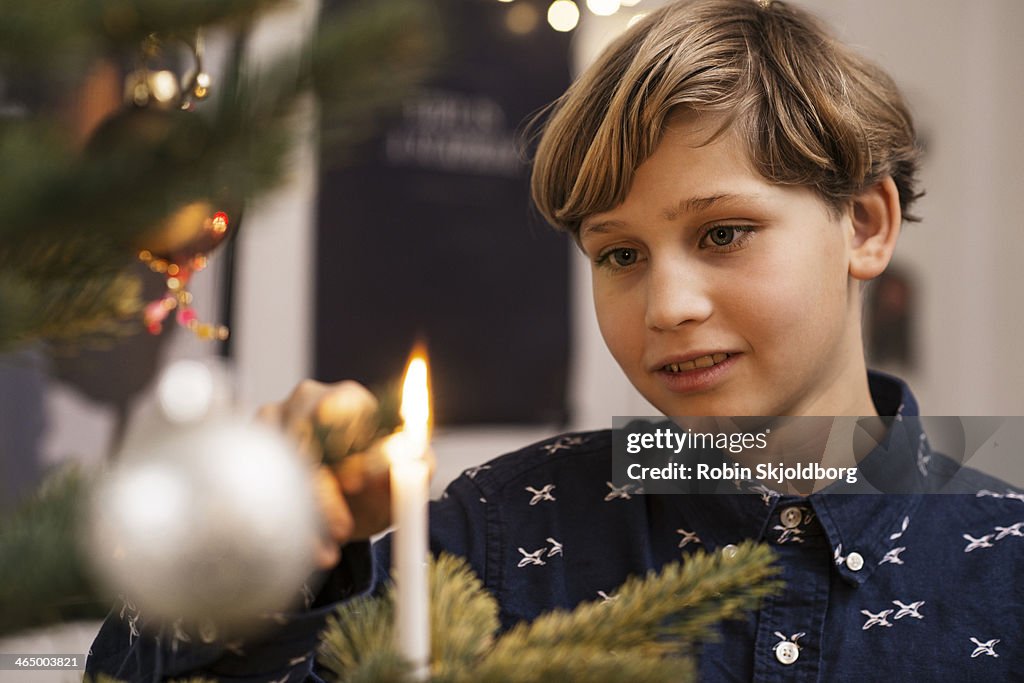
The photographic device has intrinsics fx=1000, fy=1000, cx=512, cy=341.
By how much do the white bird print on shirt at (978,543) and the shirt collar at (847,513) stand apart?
0.05 m

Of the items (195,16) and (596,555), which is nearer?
(195,16)

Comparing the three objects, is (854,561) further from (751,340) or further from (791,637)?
(751,340)

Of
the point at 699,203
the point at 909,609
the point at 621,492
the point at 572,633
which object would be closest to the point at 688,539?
the point at 621,492

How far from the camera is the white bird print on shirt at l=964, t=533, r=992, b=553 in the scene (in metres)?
0.77

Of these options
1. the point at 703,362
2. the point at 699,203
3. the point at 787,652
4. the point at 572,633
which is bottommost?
the point at 787,652

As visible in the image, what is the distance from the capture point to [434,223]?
1.42 meters

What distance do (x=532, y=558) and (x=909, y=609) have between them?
0.28 meters

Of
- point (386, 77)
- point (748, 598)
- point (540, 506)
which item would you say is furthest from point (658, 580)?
point (540, 506)

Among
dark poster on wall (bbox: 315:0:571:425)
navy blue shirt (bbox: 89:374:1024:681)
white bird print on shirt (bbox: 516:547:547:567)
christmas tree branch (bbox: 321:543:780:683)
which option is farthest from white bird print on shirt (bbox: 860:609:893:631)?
dark poster on wall (bbox: 315:0:571:425)

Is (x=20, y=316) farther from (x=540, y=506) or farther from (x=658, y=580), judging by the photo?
(x=540, y=506)

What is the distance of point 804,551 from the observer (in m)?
0.76

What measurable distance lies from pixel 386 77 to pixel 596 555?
2.03 feet

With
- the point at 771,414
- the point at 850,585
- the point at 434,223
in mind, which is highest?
the point at 434,223

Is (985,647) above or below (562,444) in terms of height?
below
